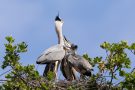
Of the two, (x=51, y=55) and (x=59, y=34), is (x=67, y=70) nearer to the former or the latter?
(x=51, y=55)

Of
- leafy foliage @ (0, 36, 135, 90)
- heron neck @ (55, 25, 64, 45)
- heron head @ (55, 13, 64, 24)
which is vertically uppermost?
heron head @ (55, 13, 64, 24)

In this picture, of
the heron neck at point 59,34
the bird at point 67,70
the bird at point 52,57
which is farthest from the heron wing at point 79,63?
the heron neck at point 59,34

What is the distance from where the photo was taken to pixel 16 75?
11.8 meters

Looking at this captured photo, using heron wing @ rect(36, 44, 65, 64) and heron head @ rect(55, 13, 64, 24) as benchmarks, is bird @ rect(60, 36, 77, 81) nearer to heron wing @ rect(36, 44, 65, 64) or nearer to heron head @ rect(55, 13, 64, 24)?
heron wing @ rect(36, 44, 65, 64)

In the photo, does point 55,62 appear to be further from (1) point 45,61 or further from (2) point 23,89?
(2) point 23,89

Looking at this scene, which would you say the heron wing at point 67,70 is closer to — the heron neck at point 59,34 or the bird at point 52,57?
the bird at point 52,57

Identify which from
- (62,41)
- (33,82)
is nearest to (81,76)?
(62,41)

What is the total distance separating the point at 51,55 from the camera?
1513 centimetres

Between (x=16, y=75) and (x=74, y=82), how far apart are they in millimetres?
2307

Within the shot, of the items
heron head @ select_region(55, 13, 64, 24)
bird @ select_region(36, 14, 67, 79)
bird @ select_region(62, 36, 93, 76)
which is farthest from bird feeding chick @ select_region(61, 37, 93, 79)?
heron head @ select_region(55, 13, 64, 24)

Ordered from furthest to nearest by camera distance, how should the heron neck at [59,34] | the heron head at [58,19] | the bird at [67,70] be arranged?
the heron head at [58,19] < the heron neck at [59,34] < the bird at [67,70]

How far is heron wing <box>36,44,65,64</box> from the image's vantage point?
1493 centimetres

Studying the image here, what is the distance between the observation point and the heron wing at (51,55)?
49.0 feet

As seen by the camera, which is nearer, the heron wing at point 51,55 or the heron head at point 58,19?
the heron wing at point 51,55
